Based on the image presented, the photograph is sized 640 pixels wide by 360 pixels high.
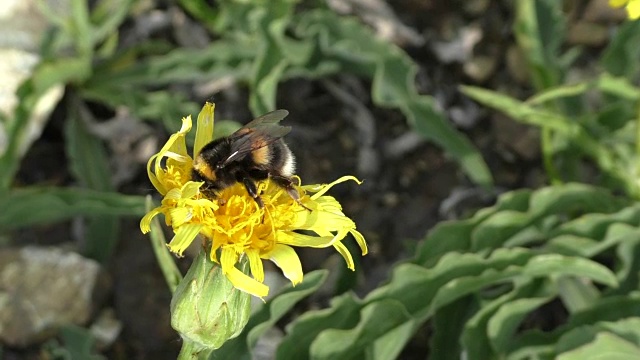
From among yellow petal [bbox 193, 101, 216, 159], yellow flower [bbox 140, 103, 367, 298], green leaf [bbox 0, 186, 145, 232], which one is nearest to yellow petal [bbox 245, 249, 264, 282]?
yellow flower [bbox 140, 103, 367, 298]

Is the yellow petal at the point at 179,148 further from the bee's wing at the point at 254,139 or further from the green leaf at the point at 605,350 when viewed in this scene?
the green leaf at the point at 605,350

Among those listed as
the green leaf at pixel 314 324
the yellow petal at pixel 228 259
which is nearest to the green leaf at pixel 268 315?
the green leaf at pixel 314 324

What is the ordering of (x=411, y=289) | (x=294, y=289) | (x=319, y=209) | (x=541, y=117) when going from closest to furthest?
(x=319, y=209) → (x=294, y=289) → (x=411, y=289) → (x=541, y=117)

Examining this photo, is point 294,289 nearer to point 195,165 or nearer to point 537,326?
point 195,165

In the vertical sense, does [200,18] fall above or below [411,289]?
above

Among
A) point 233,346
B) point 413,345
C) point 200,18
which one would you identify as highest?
point 200,18

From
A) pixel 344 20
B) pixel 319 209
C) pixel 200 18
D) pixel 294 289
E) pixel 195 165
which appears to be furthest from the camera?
pixel 200 18

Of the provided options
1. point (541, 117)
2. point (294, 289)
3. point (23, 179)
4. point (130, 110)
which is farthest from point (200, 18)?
point (294, 289)

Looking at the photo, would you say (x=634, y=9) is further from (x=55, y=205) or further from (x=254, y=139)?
(x=55, y=205)

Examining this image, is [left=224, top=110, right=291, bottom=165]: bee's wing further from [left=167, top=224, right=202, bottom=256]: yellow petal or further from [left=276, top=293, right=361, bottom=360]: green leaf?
[left=276, top=293, right=361, bottom=360]: green leaf
